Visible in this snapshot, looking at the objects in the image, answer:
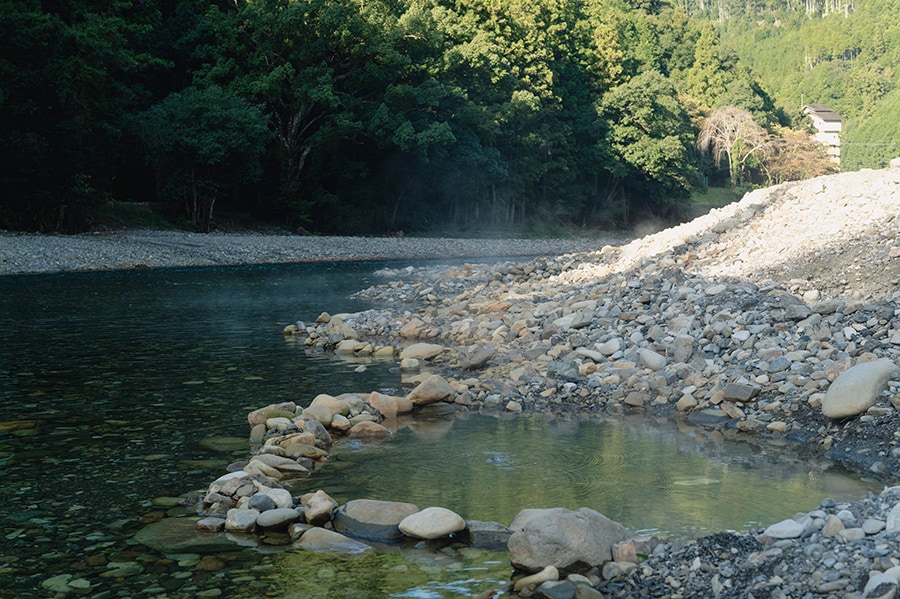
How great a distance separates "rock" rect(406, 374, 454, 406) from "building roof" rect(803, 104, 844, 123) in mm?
120632

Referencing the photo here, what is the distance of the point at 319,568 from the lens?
565 cm

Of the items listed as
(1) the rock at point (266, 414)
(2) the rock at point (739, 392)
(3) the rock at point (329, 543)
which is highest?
(2) the rock at point (739, 392)

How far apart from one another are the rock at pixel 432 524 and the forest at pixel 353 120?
28.5 m

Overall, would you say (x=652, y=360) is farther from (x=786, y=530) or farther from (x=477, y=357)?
(x=786, y=530)

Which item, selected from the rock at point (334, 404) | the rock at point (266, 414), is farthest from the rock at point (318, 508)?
the rock at point (334, 404)

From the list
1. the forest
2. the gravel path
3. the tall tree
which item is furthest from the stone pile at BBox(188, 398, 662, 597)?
the tall tree

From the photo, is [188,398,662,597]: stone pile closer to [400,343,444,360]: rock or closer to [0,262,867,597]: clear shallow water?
[0,262,867,597]: clear shallow water

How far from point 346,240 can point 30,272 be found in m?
16.2

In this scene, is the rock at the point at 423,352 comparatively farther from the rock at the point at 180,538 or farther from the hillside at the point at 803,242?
the rock at the point at 180,538

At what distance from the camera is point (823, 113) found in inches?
4921

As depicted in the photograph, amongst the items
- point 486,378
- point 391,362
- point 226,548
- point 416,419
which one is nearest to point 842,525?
point 226,548

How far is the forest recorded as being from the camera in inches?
1283

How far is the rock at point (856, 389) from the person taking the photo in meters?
8.27

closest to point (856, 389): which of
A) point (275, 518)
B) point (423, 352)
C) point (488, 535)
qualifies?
point (488, 535)
